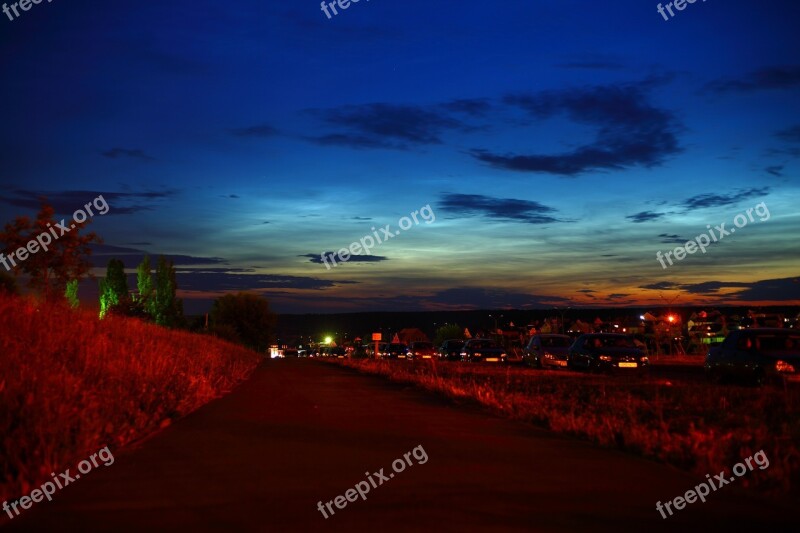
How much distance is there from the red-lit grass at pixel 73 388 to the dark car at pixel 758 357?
46.7 ft

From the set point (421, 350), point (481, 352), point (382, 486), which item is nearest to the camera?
point (382, 486)

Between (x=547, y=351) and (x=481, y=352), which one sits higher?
(x=547, y=351)

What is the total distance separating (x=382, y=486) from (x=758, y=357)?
55.4ft

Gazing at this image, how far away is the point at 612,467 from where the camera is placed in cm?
1052

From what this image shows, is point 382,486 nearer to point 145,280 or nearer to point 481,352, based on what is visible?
point 481,352

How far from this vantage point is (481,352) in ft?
147

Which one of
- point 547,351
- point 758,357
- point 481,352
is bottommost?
→ point 481,352

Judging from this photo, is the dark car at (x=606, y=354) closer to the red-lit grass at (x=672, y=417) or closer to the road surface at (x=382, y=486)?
the red-lit grass at (x=672, y=417)

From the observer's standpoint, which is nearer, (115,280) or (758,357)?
(758,357)

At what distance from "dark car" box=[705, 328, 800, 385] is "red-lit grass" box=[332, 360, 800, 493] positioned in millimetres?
1749

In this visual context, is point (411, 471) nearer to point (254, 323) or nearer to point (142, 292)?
point (142, 292)

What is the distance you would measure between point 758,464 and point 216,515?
251 inches

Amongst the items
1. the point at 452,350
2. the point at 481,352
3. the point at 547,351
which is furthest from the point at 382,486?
the point at 452,350

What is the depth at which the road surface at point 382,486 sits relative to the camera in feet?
25.4
